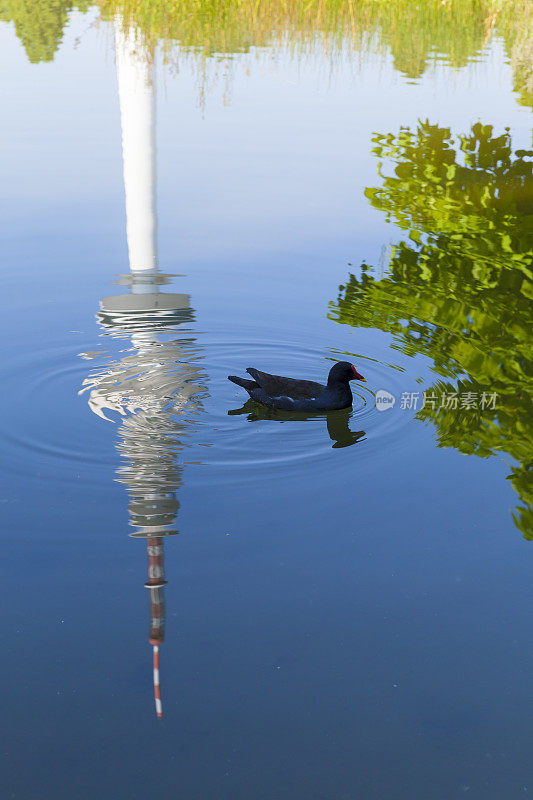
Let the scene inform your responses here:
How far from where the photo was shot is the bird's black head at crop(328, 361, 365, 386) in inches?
355

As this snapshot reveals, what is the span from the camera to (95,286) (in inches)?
457

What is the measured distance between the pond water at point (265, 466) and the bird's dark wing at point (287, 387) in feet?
0.78

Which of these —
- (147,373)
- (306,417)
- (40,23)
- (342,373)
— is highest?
(40,23)

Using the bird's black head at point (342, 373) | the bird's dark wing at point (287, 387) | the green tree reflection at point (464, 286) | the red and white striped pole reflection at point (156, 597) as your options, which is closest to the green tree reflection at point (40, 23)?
the green tree reflection at point (464, 286)

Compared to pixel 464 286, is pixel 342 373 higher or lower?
higher

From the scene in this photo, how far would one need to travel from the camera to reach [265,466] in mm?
7824

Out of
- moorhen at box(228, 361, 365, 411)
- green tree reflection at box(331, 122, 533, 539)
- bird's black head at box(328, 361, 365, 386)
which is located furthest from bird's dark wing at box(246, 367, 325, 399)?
green tree reflection at box(331, 122, 533, 539)

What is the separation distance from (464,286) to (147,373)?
4.28 metres

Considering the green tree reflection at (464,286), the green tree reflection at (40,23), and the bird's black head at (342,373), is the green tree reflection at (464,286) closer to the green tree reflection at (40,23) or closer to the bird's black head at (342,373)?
the bird's black head at (342,373)

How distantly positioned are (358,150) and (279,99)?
15.1 feet

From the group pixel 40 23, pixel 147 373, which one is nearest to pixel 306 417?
pixel 147 373

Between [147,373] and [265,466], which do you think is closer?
[265,466]

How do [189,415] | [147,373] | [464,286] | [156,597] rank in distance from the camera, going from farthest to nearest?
[464,286] < [147,373] < [189,415] < [156,597]

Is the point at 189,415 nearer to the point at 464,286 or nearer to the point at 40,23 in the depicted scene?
the point at 464,286
